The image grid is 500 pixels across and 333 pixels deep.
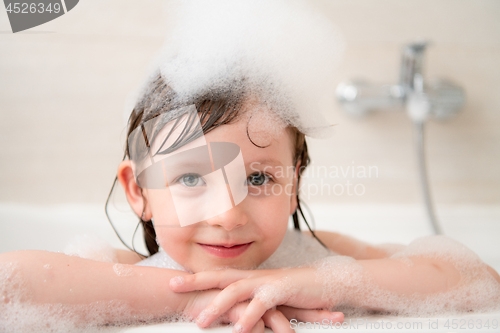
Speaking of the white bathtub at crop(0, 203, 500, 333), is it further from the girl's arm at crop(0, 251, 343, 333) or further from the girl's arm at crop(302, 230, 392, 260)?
the girl's arm at crop(302, 230, 392, 260)

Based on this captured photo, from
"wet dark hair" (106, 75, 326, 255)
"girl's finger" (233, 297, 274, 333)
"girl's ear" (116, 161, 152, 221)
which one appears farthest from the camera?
"girl's ear" (116, 161, 152, 221)

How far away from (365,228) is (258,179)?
72cm

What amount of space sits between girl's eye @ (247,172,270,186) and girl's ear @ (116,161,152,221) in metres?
0.21

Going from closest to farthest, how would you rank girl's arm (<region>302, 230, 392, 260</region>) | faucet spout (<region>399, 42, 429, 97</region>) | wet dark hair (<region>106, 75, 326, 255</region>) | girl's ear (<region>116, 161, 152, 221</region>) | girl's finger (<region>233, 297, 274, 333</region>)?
girl's finger (<region>233, 297, 274, 333</region>), wet dark hair (<region>106, 75, 326, 255</region>), girl's ear (<region>116, 161, 152, 221</region>), girl's arm (<region>302, 230, 392, 260</region>), faucet spout (<region>399, 42, 429, 97</region>)

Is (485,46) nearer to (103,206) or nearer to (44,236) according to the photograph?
(103,206)

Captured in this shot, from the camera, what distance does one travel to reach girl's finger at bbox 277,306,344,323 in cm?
54

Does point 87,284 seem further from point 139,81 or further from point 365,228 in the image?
point 365,228

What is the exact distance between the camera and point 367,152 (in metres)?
1.29

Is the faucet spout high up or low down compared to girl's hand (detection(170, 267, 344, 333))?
up

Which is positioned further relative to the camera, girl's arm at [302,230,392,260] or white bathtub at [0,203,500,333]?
girl's arm at [302,230,392,260]

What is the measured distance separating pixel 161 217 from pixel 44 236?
0.29m

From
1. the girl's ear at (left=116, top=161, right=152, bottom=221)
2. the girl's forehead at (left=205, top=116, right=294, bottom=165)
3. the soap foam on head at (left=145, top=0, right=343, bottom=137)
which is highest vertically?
the soap foam on head at (left=145, top=0, right=343, bottom=137)

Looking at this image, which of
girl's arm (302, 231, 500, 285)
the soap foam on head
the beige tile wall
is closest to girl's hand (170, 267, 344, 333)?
girl's arm (302, 231, 500, 285)

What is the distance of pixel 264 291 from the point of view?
0.55 m
